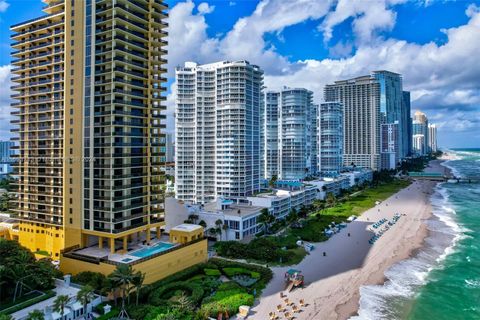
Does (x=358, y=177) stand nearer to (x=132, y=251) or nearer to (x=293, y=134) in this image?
(x=293, y=134)

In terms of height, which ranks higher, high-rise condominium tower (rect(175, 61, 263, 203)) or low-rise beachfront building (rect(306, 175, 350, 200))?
high-rise condominium tower (rect(175, 61, 263, 203))

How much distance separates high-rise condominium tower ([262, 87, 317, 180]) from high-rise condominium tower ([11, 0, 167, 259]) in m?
78.5

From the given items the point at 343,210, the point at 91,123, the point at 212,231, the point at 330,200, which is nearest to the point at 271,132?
the point at 330,200

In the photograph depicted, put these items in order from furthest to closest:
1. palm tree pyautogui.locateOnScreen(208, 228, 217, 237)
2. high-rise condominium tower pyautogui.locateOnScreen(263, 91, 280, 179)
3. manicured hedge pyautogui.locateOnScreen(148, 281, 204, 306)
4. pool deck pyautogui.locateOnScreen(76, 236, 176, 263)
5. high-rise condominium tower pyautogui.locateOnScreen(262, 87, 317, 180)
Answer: high-rise condominium tower pyautogui.locateOnScreen(263, 91, 280, 179)
high-rise condominium tower pyautogui.locateOnScreen(262, 87, 317, 180)
palm tree pyautogui.locateOnScreen(208, 228, 217, 237)
pool deck pyautogui.locateOnScreen(76, 236, 176, 263)
manicured hedge pyautogui.locateOnScreen(148, 281, 204, 306)

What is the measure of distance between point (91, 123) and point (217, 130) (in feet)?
167

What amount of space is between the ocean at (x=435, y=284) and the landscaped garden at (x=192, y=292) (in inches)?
596

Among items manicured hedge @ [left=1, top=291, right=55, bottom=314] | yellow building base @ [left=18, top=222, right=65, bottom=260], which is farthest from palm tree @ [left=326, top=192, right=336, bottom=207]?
manicured hedge @ [left=1, top=291, right=55, bottom=314]

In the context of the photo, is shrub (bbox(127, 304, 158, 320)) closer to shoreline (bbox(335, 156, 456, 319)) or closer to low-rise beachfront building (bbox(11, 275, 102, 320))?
low-rise beachfront building (bbox(11, 275, 102, 320))

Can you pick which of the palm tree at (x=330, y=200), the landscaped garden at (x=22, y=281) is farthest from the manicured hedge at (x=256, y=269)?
the palm tree at (x=330, y=200)

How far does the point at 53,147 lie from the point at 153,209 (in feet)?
63.1

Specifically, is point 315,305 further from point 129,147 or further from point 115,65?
point 115,65

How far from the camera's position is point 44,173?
192 feet

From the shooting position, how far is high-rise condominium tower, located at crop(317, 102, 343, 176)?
6240 inches

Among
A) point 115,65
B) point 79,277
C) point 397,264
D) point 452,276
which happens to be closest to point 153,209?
point 79,277
